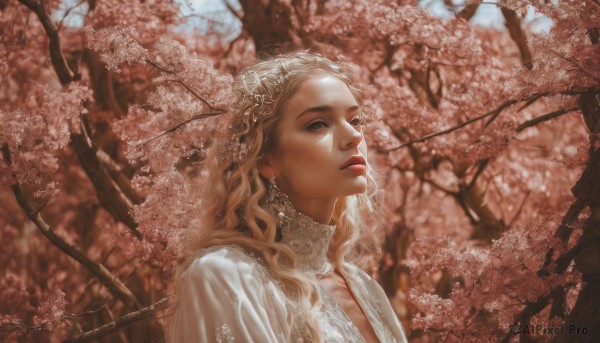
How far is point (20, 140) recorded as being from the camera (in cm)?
307

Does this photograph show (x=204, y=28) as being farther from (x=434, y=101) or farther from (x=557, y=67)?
(x=557, y=67)

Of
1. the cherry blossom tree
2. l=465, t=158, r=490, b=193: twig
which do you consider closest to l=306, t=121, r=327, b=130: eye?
the cherry blossom tree

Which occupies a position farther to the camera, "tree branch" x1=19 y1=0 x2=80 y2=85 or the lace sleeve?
"tree branch" x1=19 y1=0 x2=80 y2=85

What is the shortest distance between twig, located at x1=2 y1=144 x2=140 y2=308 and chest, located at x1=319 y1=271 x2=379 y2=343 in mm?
1610

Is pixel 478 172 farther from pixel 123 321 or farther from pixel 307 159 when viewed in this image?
pixel 307 159

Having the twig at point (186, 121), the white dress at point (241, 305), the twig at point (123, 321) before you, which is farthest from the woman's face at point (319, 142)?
the twig at point (123, 321)

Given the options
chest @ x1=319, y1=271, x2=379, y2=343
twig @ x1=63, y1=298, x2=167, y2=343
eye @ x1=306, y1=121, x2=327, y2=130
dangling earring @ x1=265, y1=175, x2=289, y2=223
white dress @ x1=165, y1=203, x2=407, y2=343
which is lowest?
twig @ x1=63, y1=298, x2=167, y2=343

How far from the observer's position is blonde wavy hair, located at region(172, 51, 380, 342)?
1785 mm

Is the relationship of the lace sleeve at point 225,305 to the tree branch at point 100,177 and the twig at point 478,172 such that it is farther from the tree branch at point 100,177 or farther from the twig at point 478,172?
the twig at point 478,172

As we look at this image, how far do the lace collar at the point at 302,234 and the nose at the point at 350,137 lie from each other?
0.22 m

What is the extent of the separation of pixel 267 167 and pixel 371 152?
1407 mm

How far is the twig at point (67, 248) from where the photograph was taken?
10.1 feet

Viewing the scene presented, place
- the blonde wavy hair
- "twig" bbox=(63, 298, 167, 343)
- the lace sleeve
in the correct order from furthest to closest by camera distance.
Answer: "twig" bbox=(63, 298, 167, 343) < the blonde wavy hair < the lace sleeve

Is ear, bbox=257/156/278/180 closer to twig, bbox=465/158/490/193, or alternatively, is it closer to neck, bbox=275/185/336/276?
neck, bbox=275/185/336/276
